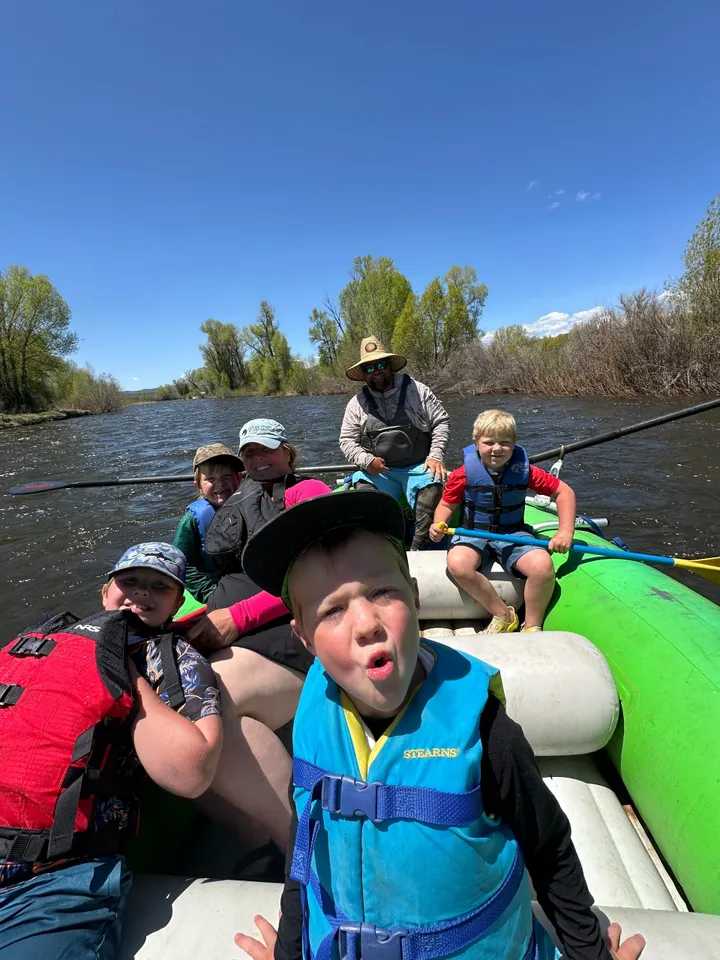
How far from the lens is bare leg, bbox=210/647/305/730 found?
1.41 metres

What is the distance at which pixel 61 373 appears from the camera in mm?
28219

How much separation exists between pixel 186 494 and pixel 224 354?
39.5 meters

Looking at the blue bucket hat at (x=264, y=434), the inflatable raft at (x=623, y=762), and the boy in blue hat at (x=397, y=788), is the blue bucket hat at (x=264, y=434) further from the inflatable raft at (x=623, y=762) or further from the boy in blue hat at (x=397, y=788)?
the boy in blue hat at (x=397, y=788)

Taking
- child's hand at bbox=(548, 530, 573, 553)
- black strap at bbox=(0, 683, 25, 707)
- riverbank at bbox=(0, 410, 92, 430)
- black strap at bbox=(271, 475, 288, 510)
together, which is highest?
riverbank at bbox=(0, 410, 92, 430)

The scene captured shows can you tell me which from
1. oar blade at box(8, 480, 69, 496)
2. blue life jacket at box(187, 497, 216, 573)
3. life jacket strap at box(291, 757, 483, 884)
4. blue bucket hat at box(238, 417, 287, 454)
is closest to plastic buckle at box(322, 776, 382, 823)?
life jacket strap at box(291, 757, 483, 884)

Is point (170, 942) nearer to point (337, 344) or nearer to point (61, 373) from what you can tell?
point (61, 373)

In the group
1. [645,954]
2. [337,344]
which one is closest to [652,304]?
[645,954]

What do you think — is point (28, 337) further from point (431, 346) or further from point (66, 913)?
point (66, 913)

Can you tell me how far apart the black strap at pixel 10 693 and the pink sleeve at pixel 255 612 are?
2.19ft

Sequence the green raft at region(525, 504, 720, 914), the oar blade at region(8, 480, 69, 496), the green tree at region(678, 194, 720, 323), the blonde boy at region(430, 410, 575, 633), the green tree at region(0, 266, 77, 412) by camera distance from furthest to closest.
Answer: the green tree at region(0, 266, 77, 412), the green tree at region(678, 194, 720, 323), the oar blade at region(8, 480, 69, 496), the blonde boy at region(430, 410, 575, 633), the green raft at region(525, 504, 720, 914)

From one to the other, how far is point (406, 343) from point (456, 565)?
26.3 m

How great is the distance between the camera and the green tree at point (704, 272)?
13.4m

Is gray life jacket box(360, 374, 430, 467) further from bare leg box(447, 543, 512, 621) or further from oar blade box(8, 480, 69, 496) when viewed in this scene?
oar blade box(8, 480, 69, 496)

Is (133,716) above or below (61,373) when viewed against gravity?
below
